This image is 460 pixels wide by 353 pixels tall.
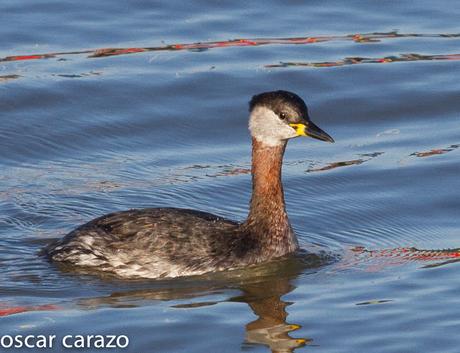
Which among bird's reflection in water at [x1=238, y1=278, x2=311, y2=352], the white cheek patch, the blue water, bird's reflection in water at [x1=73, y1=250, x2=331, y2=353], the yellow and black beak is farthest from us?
the white cheek patch

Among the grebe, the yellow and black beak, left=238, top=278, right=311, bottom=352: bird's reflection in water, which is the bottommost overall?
left=238, top=278, right=311, bottom=352: bird's reflection in water

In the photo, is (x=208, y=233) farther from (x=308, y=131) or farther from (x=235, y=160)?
(x=235, y=160)

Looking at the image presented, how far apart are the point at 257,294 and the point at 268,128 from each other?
1.64 metres

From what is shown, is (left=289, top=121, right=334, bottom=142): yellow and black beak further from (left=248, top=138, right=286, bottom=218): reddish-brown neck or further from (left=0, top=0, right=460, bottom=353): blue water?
(left=0, top=0, right=460, bottom=353): blue water

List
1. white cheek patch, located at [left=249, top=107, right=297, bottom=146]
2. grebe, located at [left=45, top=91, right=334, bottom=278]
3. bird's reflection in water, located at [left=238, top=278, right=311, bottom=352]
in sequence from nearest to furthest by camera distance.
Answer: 1. bird's reflection in water, located at [left=238, top=278, right=311, bottom=352]
2. grebe, located at [left=45, top=91, right=334, bottom=278]
3. white cheek patch, located at [left=249, top=107, right=297, bottom=146]

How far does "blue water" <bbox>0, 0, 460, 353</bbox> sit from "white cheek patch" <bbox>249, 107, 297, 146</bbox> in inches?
41.2

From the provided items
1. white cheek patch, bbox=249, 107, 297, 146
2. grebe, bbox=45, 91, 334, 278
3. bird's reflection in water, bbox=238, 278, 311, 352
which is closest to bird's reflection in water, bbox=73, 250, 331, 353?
bird's reflection in water, bbox=238, 278, 311, 352

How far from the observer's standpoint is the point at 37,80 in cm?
1728

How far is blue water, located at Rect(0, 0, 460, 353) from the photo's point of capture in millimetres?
10961

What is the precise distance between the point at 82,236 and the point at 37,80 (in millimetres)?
5260

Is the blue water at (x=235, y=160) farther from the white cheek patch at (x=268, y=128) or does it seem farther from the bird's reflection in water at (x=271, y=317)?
the white cheek patch at (x=268, y=128)

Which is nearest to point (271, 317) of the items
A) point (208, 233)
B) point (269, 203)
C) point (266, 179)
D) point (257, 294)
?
point (257, 294)

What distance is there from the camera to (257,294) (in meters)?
11.9

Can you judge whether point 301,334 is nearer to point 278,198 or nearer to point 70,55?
point 278,198
